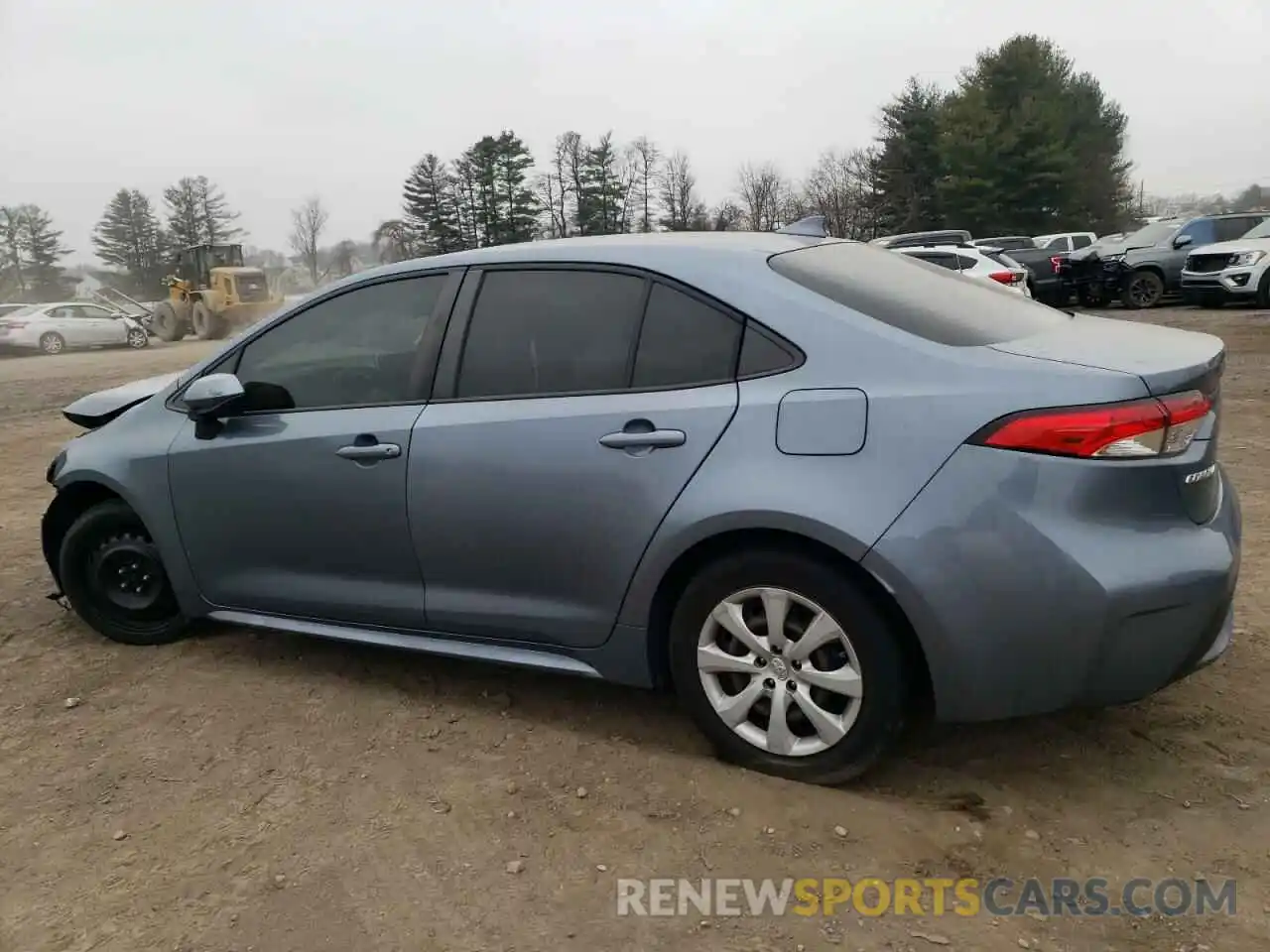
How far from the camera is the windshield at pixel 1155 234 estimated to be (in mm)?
18625

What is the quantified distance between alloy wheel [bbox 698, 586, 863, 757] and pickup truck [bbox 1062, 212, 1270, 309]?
18.1 m

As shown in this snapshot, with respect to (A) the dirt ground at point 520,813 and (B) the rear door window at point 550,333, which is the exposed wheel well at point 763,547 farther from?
(B) the rear door window at point 550,333

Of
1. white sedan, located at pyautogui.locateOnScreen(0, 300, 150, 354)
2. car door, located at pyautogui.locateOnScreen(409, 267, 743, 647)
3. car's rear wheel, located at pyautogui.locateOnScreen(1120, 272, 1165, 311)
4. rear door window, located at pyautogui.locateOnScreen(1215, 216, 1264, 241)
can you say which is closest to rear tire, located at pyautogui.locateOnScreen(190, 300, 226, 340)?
white sedan, located at pyautogui.locateOnScreen(0, 300, 150, 354)

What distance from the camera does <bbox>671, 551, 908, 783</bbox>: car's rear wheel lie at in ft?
8.40

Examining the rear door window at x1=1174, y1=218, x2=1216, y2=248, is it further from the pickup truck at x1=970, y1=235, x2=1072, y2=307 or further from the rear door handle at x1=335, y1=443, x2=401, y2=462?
the rear door handle at x1=335, y1=443, x2=401, y2=462

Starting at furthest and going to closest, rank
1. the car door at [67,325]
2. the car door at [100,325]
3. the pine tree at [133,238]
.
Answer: the pine tree at [133,238], the car door at [100,325], the car door at [67,325]

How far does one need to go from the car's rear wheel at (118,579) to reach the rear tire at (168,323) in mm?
25782

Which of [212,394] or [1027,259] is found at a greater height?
[212,394]

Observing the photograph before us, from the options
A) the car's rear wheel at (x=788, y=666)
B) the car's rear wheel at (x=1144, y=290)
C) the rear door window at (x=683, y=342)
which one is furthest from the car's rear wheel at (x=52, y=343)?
the car's rear wheel at (x=788, y=666)

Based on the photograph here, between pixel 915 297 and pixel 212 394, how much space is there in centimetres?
241

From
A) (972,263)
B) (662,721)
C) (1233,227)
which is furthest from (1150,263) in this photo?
(662,721)

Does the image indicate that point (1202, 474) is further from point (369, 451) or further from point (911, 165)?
point (911, 165)

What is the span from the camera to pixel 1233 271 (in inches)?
639

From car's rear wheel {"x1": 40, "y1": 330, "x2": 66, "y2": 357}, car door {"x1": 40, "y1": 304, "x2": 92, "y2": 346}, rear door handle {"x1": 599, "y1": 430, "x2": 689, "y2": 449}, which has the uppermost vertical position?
rear door handle {"x1": 599, "y1": 430, "x2": 689, "y2": 449}
